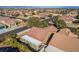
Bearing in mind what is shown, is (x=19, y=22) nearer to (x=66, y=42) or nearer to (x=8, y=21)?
(x=8, y=21)

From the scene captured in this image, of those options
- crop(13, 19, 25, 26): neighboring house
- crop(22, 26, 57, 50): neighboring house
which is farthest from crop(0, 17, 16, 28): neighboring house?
crop(22, 26, 57, 50): neighboring house

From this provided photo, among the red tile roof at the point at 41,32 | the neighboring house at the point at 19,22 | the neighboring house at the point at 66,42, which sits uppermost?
the neighboring house at the point at 19,22

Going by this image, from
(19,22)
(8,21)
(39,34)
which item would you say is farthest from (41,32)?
(8,21)

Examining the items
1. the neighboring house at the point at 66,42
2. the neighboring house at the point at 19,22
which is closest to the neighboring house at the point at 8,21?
the neighboring house at the point at 19,22

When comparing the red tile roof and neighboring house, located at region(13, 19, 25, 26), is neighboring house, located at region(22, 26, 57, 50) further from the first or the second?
neighboring house, located at region(13, 19, 25, 26)

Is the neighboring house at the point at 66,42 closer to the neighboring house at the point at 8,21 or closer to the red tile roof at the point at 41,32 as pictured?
the red tile roof at the point at 41,32
